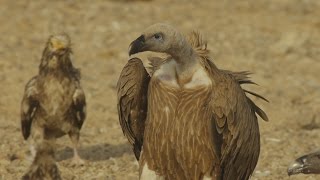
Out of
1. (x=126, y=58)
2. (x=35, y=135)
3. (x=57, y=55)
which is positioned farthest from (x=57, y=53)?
(x=126, y=58)

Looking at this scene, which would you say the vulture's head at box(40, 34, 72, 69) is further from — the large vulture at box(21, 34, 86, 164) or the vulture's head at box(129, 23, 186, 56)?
the vulture's head at box(129, 23, 186, 56)

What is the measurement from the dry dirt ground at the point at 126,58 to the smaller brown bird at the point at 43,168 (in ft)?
2.50

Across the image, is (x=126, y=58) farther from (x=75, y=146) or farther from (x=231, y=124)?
(x=231, y=124)

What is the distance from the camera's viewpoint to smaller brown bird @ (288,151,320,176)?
787 centimetres

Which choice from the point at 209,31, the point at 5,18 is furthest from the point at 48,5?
the point at 209,31

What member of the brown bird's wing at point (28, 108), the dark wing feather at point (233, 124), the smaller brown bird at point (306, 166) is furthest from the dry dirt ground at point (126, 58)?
the dark wing feather at point (233, 124)

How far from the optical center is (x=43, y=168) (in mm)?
8734

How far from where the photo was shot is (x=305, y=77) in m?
15.0

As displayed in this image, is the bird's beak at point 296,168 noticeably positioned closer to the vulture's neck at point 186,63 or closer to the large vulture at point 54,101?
the vulture's neck at point 186,63

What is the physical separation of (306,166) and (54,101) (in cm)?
338

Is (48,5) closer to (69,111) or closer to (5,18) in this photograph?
(5,18)

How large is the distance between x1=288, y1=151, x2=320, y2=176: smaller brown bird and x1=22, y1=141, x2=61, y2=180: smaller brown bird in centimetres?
212

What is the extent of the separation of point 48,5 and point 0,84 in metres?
5.81

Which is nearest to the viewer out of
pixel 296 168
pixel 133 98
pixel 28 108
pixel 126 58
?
pixel 133 98
